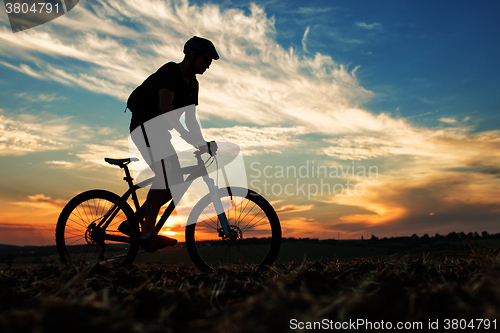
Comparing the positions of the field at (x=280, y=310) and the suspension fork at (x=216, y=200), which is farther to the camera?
the suspension fork at (x=216, y=200)

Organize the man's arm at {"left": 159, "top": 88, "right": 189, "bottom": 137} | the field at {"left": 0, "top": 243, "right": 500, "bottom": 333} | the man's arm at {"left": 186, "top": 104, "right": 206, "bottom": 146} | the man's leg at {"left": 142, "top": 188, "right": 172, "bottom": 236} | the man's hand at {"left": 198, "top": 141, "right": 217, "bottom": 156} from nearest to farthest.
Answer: the field at {"left": 0, "top": 243, "right": 500, "bottom": 333} < the man's arm at {"left": 159, "top": 88, "right": 189, "bottom": 137} < the man's hand at {"left": 198, "top": 141, "right": 217, "bottom": 156} < the man's leg at {"left": 142, "top": 188, "right": 172, "bottom": 236} < the man's arm at {"left": 186, "top": 104, "right": 206, "bottom": 146}

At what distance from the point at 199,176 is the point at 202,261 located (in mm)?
1110

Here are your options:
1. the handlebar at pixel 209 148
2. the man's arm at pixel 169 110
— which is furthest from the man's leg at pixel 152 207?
the man's arm at pixel 169 110

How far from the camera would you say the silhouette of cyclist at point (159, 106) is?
3826mm

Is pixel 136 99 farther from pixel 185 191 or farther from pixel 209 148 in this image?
pixel 185 191

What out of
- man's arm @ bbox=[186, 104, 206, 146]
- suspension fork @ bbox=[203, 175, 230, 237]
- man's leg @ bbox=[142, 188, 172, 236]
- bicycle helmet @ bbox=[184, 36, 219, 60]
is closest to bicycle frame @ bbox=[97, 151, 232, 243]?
suspension fork @ bbox=[203, 175, 230, 237]

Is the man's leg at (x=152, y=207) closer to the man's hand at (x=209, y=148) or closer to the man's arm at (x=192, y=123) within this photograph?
the man's hand at (x=209, y=148)

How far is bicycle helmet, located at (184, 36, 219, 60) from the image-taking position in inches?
154

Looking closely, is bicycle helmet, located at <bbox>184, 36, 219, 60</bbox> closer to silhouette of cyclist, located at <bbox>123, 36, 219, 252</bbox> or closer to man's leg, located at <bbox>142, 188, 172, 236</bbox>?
silhouette of cyclist, located at <bbox>123, 36, 219, 252</bbox>

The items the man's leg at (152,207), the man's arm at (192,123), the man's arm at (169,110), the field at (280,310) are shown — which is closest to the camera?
the field at (280,310)

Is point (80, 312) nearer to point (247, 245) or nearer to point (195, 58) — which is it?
point (247, 245)

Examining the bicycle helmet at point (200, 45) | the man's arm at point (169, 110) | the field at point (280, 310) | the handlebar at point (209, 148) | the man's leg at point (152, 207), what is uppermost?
the bicycle helmet at point (200, 45)

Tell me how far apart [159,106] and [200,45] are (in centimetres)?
97

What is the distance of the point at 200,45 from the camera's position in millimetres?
3916
